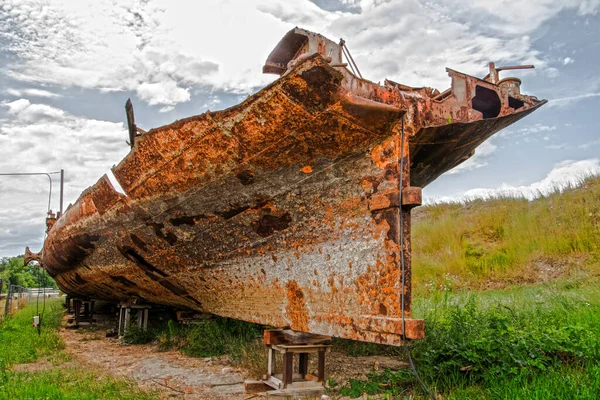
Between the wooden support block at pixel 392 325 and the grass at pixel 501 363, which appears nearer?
the wooden support block at pixel 392 325

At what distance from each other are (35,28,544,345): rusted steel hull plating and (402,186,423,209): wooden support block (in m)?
0.01

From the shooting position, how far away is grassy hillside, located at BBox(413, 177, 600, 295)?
8.59 metres

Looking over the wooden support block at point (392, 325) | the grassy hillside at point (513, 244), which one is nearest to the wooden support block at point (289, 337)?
the wooden support block at point (392, 325)

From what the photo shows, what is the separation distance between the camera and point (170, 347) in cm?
586

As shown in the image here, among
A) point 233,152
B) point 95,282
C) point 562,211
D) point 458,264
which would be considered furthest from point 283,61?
point 562,211

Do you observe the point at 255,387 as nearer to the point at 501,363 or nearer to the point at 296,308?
the point at 296,308

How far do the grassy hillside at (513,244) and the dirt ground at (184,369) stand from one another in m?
3.69

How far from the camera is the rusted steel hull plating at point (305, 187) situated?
3121 millimetres

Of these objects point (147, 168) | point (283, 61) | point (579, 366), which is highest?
point (283, 61)

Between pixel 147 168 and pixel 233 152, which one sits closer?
pixel 233 152

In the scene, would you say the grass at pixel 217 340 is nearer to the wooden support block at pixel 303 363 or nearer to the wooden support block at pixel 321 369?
the wooden support block at pixel 303 363

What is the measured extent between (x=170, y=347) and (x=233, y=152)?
130 inches

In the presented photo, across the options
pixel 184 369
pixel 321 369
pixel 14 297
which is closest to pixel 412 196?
pixel 321 369

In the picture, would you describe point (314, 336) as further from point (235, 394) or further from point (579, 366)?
point (579, 366)
